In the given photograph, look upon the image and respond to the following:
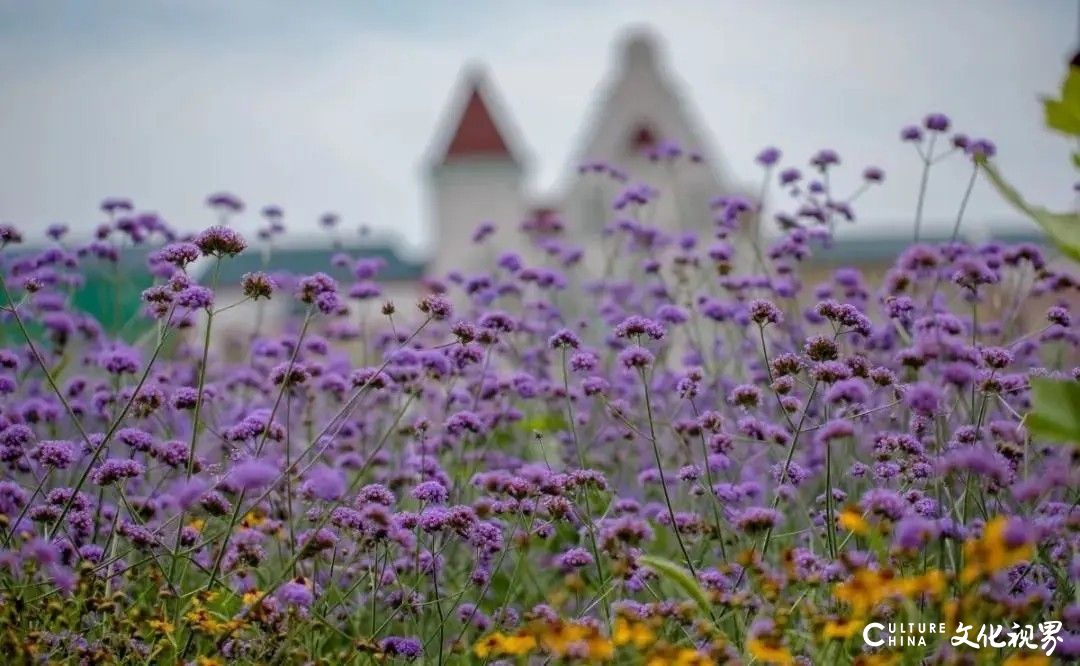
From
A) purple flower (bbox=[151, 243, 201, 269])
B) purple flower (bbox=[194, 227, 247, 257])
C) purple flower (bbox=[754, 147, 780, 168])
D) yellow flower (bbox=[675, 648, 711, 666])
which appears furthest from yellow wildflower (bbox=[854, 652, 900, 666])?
purple flower (bbox=[754, 147, 780, 168])

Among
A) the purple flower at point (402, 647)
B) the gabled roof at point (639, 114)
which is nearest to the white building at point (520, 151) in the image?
the gabled roof at point (639, 114)

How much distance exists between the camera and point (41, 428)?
20.1 feet

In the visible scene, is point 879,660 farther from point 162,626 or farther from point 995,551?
point 162,626

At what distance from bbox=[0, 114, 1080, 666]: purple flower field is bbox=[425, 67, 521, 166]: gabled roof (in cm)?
2211

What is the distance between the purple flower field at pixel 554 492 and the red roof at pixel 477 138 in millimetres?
22128

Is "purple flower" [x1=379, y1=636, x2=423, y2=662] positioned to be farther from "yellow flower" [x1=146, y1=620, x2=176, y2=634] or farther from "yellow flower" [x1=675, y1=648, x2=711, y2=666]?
"yellow flower" [x1=675, y1=648, x2=711, y2=666]

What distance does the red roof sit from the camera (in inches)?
1131

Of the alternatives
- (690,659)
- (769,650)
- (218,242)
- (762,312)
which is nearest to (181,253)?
(218,242)

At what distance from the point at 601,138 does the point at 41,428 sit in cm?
2201

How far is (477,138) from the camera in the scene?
29016mm

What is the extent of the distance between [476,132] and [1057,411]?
2697cm

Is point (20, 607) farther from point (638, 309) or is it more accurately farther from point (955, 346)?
point (638, 309)

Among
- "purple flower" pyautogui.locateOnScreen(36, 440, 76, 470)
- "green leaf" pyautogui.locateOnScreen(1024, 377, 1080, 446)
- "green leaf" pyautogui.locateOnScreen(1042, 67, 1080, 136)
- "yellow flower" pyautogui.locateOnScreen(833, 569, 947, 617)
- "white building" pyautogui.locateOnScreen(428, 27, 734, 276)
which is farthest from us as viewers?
"white building" pyautogui.locateOnScreen(428, 27, 734, 276)

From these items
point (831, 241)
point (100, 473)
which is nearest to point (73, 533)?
point (100, 473)
